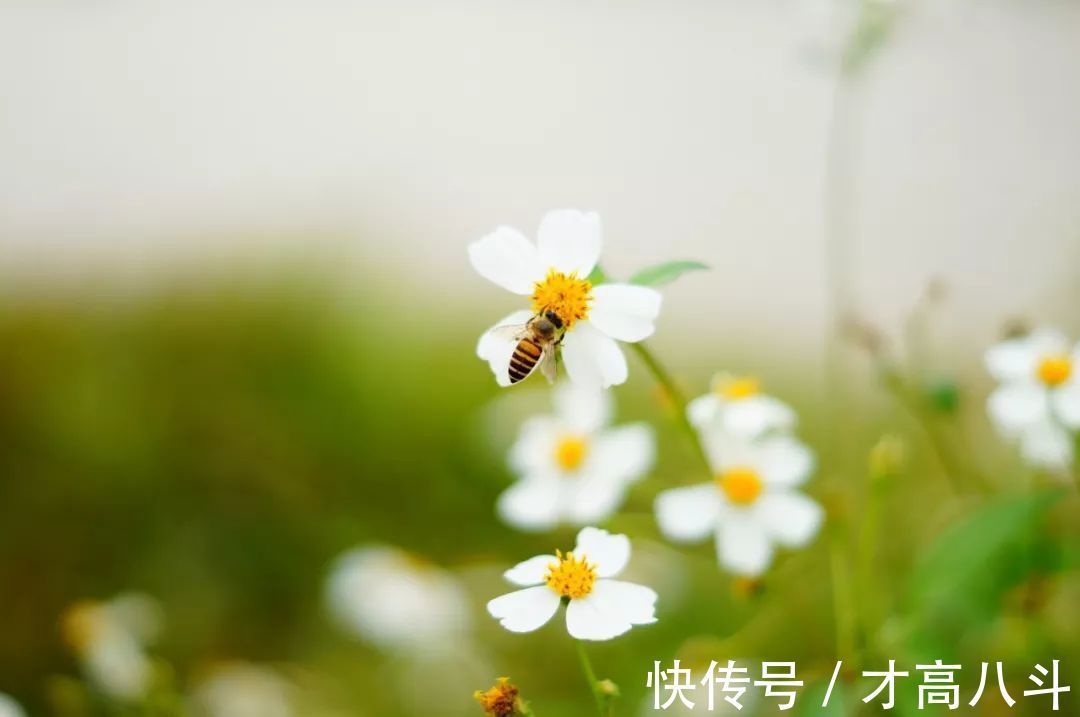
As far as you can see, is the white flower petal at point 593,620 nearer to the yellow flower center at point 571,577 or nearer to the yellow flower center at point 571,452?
the yellow flower center at point 571,577

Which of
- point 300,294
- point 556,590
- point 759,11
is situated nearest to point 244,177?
point 300,294

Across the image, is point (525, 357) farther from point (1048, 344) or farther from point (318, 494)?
point (318, 494)

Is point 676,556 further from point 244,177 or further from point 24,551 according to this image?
point 244,177

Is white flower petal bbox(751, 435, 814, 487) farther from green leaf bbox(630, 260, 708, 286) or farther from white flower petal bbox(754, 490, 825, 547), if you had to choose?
green leaf bbox(630, 260, 708, 286)

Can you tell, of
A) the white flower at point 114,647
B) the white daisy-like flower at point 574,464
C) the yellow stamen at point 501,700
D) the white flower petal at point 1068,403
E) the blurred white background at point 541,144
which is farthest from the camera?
the blurred white background at point 541,144

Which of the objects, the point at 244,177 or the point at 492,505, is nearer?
the point at 492,505

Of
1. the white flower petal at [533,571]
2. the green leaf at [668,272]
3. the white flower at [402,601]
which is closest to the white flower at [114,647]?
the white flower at [402,601]
